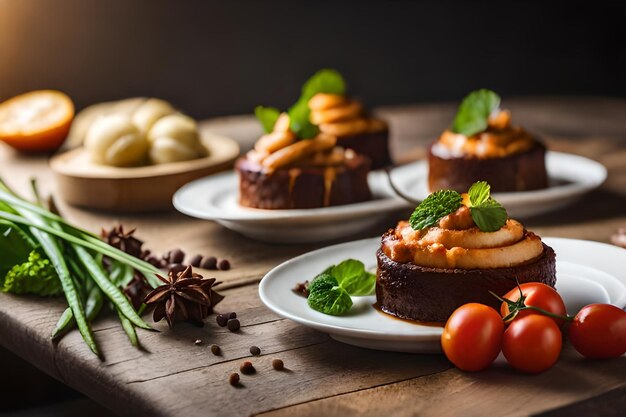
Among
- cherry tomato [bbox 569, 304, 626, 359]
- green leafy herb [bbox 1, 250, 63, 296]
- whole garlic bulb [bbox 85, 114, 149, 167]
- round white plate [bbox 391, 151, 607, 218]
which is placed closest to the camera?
cherry tomato [bbox 569, 304, 626, 359]

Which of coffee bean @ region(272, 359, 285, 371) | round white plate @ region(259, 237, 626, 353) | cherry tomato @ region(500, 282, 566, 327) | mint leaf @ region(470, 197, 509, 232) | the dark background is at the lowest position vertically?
the dark background

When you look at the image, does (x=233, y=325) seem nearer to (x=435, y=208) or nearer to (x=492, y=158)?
(x=435, y=208)

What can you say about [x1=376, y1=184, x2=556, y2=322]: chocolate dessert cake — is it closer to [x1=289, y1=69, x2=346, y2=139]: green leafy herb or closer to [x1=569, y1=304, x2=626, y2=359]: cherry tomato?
[x1=569, y1=304, x2=626, y2=359]: cherry tomato

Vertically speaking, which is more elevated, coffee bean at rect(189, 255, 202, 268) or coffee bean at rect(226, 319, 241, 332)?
coffee bean at rect(226, 319, 241, 332)

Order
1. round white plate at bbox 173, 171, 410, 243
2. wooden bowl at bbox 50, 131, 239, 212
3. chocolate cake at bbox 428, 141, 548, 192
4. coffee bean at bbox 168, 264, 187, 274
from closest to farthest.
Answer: coffee bean at bbox 168, 264, 187, 274 → round white plate at bbox 173, 171, 410, 243 → chocolate cake at bbox 428, 141, 548, 192 → wooden bowl at bbox 50, 131, 239, 212

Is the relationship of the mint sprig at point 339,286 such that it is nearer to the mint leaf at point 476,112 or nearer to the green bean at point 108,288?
the green bean at point 108,288

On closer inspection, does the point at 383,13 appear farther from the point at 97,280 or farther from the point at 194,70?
the point at 97,280

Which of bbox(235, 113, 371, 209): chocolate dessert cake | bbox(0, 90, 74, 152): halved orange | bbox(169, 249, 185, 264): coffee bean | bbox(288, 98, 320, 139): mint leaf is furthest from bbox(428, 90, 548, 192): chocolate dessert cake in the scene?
bbox(0, 90, 74, 152): halved orange
